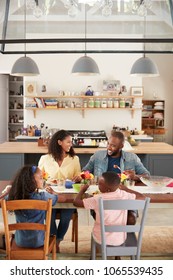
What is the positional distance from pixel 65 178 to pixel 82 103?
5638mm

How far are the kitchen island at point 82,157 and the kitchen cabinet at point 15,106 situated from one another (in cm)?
602

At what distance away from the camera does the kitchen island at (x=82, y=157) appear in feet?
20.9

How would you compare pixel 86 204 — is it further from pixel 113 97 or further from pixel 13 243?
pixel 113 97

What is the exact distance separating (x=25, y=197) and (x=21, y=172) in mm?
179

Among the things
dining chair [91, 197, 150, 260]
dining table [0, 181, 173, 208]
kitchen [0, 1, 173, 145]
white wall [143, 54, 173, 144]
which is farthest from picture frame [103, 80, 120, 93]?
dining chair [91, 197, 150, 260]

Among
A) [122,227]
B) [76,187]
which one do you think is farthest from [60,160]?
[122,227]

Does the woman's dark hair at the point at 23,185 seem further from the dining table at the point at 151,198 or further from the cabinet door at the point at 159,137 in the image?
the cabinet door at the point at 159,137

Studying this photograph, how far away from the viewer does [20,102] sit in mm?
12844

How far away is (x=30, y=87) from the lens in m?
9.69

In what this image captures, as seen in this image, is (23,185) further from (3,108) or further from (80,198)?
(3,108)

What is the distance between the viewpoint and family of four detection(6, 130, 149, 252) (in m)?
3.02

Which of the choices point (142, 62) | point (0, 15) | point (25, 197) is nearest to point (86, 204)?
point (25, 197)

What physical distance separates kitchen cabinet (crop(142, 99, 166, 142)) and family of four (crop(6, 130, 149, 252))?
9125mm

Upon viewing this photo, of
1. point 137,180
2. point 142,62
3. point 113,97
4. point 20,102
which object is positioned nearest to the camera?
point 137,180
